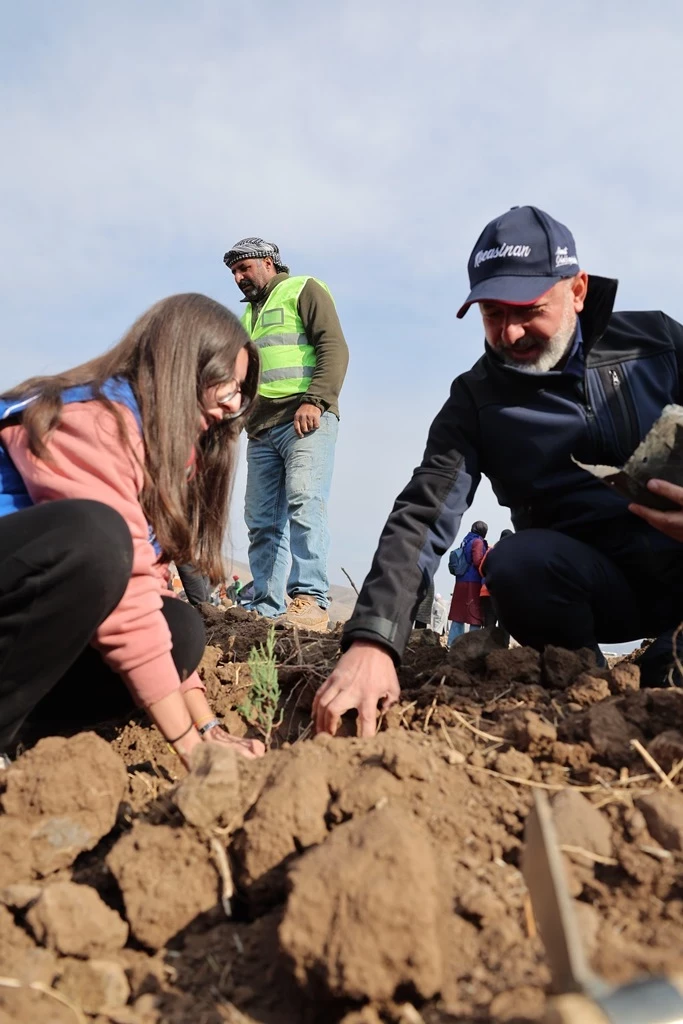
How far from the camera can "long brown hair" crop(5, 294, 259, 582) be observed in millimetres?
2363

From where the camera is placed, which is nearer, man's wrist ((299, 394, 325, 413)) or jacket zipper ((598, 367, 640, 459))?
jacket zipper ((598, 367, 640, 459))

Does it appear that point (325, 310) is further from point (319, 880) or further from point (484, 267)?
point (319, 880)

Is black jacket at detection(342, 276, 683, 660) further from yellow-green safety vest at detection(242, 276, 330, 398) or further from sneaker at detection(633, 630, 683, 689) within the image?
yellow-green safety vest at detection(242, 276, 330, 398)

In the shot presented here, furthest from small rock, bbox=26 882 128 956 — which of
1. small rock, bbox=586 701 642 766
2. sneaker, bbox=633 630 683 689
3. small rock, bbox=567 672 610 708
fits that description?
sneaker, bbox=633 630 683 689

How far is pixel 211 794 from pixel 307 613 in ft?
11.2

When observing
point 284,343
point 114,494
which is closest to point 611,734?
point 114,494

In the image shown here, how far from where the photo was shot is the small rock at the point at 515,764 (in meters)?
1.92

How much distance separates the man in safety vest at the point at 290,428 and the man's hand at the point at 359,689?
8.09 feet

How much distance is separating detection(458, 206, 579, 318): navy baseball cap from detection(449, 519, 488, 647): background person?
5.83 metres

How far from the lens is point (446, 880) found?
1.52m

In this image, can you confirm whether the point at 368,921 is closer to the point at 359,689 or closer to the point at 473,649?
the point at 359,689

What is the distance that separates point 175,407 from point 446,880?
1516mm

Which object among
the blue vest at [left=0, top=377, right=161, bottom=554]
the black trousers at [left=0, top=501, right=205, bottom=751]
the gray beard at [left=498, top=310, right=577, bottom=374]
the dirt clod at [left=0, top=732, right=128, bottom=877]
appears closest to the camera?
the dirt clod at [left=0, top=732, right=128, bottom=877]

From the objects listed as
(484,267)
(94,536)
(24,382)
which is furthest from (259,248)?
(94,536)
